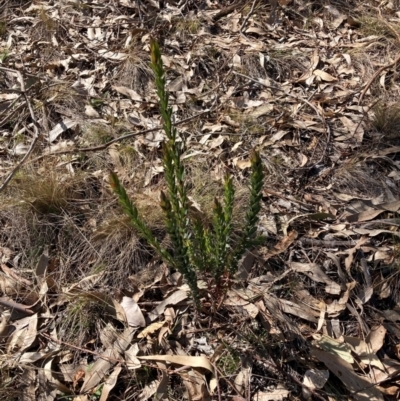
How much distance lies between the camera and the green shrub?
5.36ft

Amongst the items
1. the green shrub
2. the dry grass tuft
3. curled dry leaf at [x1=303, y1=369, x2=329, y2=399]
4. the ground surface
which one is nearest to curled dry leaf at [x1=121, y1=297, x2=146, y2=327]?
the ground surface

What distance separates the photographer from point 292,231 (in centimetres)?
255

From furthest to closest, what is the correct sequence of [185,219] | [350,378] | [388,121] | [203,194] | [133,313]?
[388,121] → [203,194] → [133,313] → [350,378] → [185,219]

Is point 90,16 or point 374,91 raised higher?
point 90,16

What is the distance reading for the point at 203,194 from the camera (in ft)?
9.00

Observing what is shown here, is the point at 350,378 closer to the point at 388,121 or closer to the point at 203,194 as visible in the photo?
the point at 203,194

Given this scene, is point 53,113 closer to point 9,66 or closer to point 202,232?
point 9,66

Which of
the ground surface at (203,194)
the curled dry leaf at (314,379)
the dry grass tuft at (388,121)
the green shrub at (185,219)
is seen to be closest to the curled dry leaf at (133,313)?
the ground surface at (203,194)

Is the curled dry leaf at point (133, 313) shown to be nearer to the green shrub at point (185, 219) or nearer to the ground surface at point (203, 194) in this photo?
the ground surface at point (203, 194)

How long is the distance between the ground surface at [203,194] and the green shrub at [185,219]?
0.27m

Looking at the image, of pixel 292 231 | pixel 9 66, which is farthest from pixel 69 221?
pixel 9 66

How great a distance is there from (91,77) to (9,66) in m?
0.61

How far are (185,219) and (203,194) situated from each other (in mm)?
895

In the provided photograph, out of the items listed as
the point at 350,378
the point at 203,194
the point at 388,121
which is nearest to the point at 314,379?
the point at 350,378
